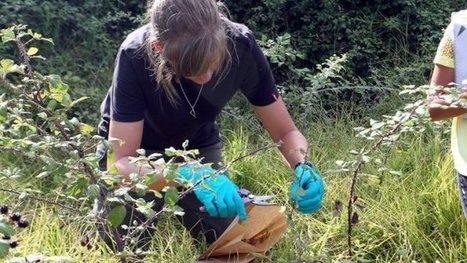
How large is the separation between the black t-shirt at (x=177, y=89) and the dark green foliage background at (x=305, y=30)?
1.49 m

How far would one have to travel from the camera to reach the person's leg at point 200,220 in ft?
7.61

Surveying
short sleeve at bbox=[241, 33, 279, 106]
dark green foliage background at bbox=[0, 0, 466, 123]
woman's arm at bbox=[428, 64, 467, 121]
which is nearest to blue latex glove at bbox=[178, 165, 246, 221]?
short sleeve at bbox=[241, 33, 279, 106]

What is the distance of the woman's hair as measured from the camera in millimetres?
1701

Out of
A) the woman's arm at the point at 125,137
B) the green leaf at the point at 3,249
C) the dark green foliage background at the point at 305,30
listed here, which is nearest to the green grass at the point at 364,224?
the woman's arm at the point at 125,137

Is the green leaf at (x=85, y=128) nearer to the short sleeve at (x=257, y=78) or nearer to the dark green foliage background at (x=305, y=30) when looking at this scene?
the short sleeve at (x=257, y=78)

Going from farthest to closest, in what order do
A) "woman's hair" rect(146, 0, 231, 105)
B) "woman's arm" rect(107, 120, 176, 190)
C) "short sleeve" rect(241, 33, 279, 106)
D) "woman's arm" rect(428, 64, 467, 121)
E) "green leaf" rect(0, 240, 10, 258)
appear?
"short sleeve" rect(241, 33, 279, 106), "woman's arm" rect(107, 120, 176, 190), "woman's arm" rect(428, 64, 467, 121), "woman's hair" rect(146, 0, 231, 105), "green leaf" rect(0, 240, 10, 258)

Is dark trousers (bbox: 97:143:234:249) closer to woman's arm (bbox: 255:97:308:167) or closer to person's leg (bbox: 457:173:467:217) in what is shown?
woman's arm (bbox: 255:97:308:167)

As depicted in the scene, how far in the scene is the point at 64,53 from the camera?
3779mm

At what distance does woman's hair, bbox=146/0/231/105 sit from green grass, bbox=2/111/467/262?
1.61ft

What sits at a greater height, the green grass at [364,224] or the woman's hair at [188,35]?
the woman's hair at [188,35]

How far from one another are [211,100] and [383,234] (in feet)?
2.27

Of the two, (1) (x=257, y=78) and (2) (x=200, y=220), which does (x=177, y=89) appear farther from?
(2) (x=200, y=220)

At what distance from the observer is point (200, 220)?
2309 mm

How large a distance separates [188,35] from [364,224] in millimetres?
963
